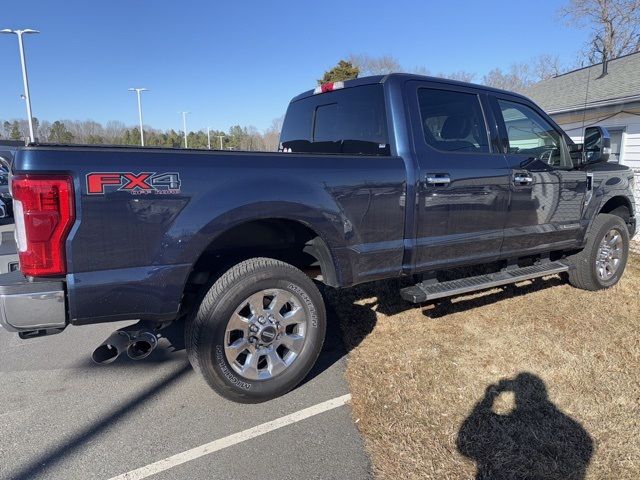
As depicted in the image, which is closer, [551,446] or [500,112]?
[551,446]

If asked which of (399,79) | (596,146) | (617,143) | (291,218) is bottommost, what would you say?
(291,218)

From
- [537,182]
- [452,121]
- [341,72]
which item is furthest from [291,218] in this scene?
[341,72]

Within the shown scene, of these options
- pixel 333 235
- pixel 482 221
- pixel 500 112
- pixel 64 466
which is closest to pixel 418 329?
pixel 482 221

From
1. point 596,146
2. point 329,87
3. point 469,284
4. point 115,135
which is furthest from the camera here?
point 115,135

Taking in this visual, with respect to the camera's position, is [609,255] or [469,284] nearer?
[469,284]

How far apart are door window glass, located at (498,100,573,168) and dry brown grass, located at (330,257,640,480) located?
1.52 m

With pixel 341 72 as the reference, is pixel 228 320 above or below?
below

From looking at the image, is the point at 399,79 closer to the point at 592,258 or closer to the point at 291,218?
the point at 291,218

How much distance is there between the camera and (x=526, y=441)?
8.50 feet

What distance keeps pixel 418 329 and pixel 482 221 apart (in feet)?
3.64

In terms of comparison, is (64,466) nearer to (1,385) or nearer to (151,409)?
(151,409)

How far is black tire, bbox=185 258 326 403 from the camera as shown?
9.18 ft

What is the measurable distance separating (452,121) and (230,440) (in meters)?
3.03

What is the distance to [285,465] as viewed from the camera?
2.47m
